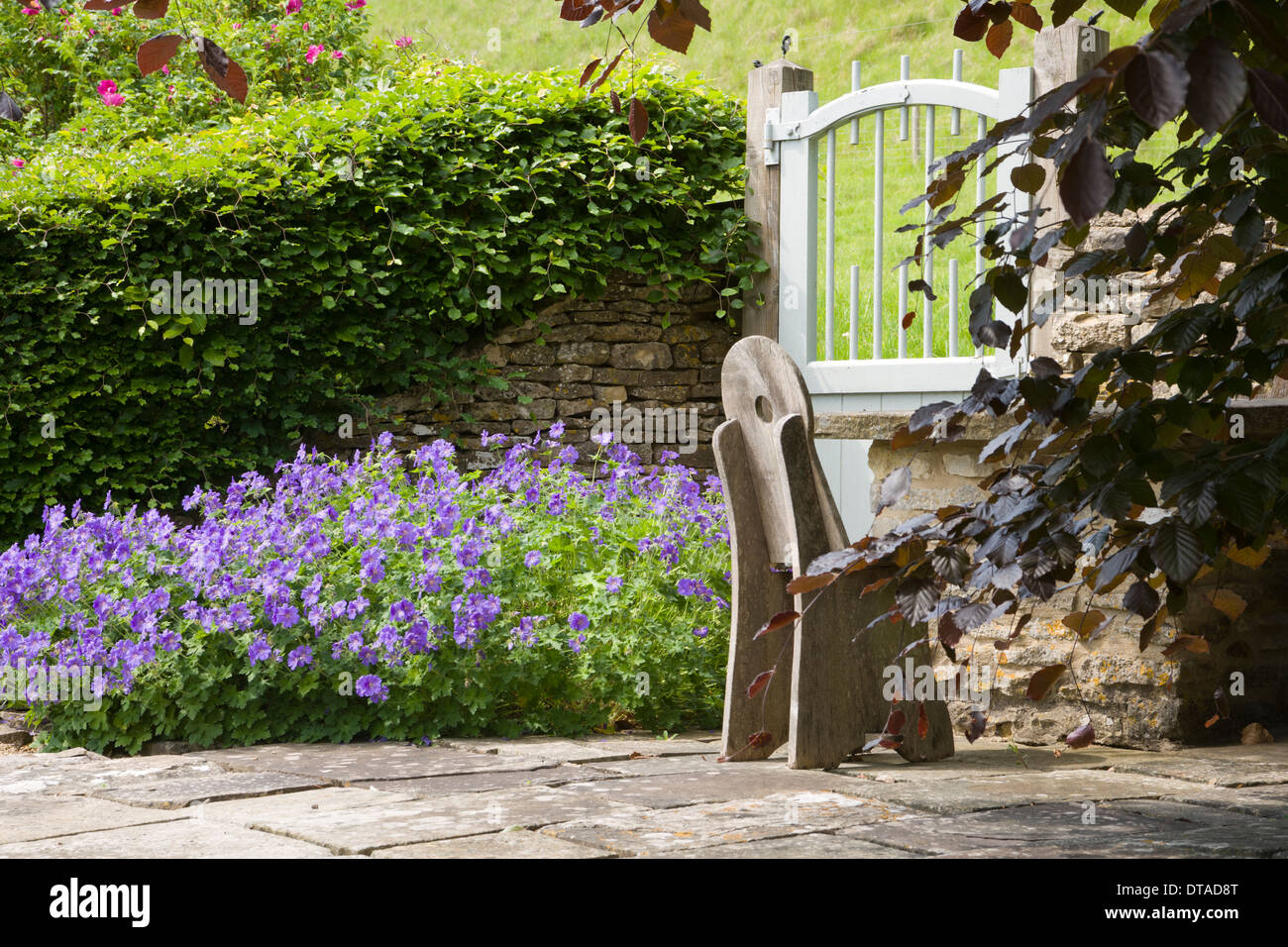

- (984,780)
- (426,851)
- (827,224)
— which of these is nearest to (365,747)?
(426,851)

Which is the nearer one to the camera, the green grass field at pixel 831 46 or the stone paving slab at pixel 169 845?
the stone paving slab at pixel 169 845

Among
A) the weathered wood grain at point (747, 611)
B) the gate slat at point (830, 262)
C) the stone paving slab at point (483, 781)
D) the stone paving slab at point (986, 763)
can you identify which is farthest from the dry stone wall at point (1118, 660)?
the gate slat at point (830, 262)

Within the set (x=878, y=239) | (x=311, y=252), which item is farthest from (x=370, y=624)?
(x=878, y=239)

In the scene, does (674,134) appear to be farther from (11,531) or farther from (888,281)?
(888,281)

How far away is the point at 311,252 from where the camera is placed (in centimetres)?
590

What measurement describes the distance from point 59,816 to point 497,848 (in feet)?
3.33

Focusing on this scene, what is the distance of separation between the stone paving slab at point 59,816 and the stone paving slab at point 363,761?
1.47 feet

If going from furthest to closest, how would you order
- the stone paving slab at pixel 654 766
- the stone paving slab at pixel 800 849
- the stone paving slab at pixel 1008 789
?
the stone paving slab at pixel 654 766 → the stone paving slab at pixel 1008 789 → the stone paving slab at pixel 800 849

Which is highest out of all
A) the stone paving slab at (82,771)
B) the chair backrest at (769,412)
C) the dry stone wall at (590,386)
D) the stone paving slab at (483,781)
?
the dry stone wall at (590,386)

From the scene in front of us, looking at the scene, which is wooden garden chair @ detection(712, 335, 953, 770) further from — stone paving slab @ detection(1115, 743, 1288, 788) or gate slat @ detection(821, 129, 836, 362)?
gate slat @ detection(821, 129, 836, 362)

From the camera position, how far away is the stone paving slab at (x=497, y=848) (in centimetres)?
223

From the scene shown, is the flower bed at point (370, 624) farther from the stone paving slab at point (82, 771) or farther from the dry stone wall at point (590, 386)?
the dry stone wall at point (590, 386)

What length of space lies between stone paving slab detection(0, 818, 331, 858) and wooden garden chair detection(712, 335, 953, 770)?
124cm

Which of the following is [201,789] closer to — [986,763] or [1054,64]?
[986,763]
